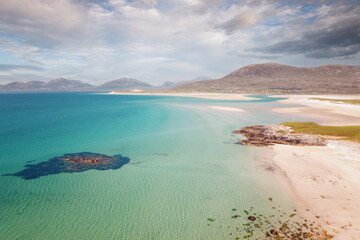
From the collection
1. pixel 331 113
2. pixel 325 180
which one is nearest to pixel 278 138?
pixel 325 180

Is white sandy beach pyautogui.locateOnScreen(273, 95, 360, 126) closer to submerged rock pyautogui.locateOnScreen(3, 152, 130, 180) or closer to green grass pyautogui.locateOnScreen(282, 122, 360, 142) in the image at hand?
green grass pyautogui.locateOnScreen(282, 122, 360, 142)

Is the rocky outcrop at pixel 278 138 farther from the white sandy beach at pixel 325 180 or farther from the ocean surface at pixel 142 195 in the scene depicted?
the ocean surface at pixel 142 195

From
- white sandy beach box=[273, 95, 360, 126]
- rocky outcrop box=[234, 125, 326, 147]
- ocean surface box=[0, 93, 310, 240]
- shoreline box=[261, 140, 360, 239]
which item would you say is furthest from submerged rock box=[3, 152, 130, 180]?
white sandy beach box=[273, 95, 360, 126]

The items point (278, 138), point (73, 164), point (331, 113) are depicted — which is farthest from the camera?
point (331, 113)

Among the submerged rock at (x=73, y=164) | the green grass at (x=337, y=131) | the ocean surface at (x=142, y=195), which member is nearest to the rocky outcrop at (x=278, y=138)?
the green grass at (x=337, y=131)

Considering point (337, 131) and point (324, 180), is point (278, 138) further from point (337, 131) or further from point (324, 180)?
point (324, 180)

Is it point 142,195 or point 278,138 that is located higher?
point 278,138

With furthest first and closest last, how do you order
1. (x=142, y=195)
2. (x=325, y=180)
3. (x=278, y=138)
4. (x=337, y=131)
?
(x=337, y=131), (x=278, y=138), (x=325, y=180), (x=142, y=195)

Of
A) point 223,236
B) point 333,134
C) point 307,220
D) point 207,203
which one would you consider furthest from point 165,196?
point 333,134
